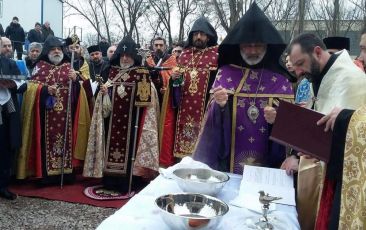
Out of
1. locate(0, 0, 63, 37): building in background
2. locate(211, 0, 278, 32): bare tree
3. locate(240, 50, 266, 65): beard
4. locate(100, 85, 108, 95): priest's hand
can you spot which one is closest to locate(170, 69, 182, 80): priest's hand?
Result: locate(100, 85, 108, 95): priest's hand

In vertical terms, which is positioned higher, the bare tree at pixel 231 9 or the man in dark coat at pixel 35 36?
the bare tree at pixel 231 9

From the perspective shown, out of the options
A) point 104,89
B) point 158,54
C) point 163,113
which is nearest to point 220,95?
point 163,113

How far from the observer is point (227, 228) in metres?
1.92

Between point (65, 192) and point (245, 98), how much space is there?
135 inches

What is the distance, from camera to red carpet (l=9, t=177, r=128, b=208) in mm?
5473

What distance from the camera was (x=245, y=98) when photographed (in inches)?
133

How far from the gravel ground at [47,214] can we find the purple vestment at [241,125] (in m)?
2.18

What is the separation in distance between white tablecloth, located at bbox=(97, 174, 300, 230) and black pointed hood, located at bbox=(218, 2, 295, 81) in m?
1.38

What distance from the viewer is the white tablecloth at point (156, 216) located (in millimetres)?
1850

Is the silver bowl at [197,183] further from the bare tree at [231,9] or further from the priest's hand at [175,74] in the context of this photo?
the bare tree at [231,9]

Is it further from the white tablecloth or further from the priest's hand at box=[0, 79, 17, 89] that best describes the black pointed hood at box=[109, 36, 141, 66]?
the white tablecloth

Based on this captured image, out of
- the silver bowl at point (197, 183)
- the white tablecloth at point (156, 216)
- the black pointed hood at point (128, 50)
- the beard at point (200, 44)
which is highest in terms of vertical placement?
the beard at point (200, 44)

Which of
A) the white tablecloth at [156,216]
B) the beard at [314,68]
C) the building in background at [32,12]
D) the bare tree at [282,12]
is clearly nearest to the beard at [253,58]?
the beard at [314,68]

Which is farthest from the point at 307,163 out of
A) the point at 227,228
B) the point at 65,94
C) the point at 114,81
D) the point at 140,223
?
the point at 65,94
